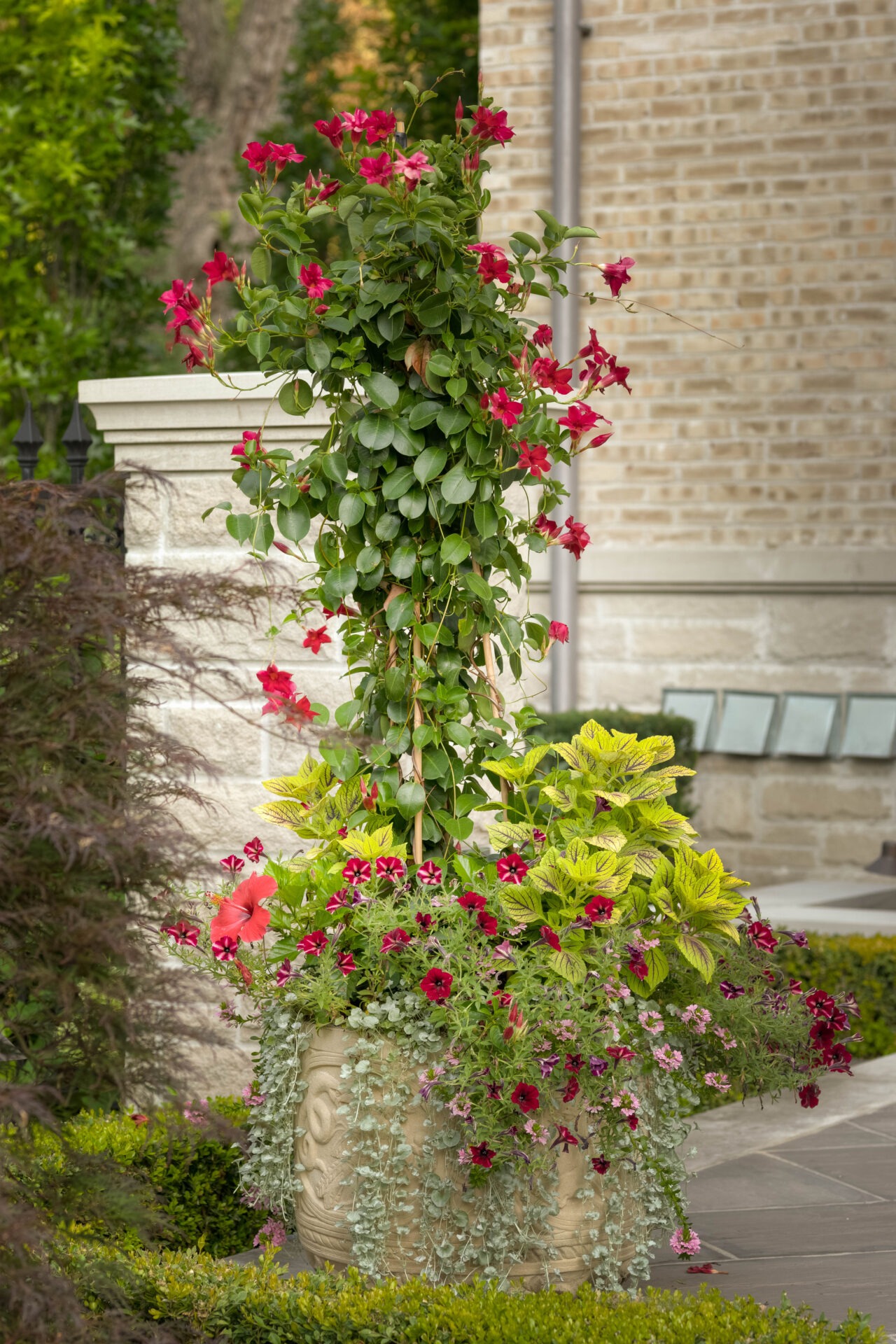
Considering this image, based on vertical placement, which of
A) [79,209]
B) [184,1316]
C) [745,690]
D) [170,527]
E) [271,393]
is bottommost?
[184,1316]

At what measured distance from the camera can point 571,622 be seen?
25.5 ft

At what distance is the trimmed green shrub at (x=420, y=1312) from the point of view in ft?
7.60

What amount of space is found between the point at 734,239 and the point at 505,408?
519cm

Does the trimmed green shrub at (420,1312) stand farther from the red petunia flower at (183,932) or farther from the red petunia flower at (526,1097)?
the red petunia flower at (183,932)

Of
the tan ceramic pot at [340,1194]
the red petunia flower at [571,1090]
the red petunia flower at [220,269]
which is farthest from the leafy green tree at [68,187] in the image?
the red petunia flower at [571,1090]

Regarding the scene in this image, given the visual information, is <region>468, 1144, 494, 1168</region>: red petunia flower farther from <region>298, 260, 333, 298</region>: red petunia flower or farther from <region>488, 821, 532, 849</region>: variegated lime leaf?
<region>298, 260, 333, 298</region>: red petunia flower

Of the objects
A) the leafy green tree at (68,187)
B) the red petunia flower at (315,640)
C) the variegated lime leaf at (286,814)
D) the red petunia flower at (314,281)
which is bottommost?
the variegated lime leaf at (286,814)

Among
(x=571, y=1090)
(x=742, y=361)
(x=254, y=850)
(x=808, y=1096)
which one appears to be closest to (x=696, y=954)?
(x=571, y=1090)

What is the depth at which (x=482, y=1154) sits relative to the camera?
2.47 meters

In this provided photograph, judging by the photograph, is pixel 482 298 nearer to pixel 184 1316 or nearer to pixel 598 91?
pixel 184 1316

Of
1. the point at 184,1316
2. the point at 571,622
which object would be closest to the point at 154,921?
the point at 184,1316

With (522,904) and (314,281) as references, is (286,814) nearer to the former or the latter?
(522,904)

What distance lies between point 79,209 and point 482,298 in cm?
654

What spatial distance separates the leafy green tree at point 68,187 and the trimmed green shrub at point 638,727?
2.91m
